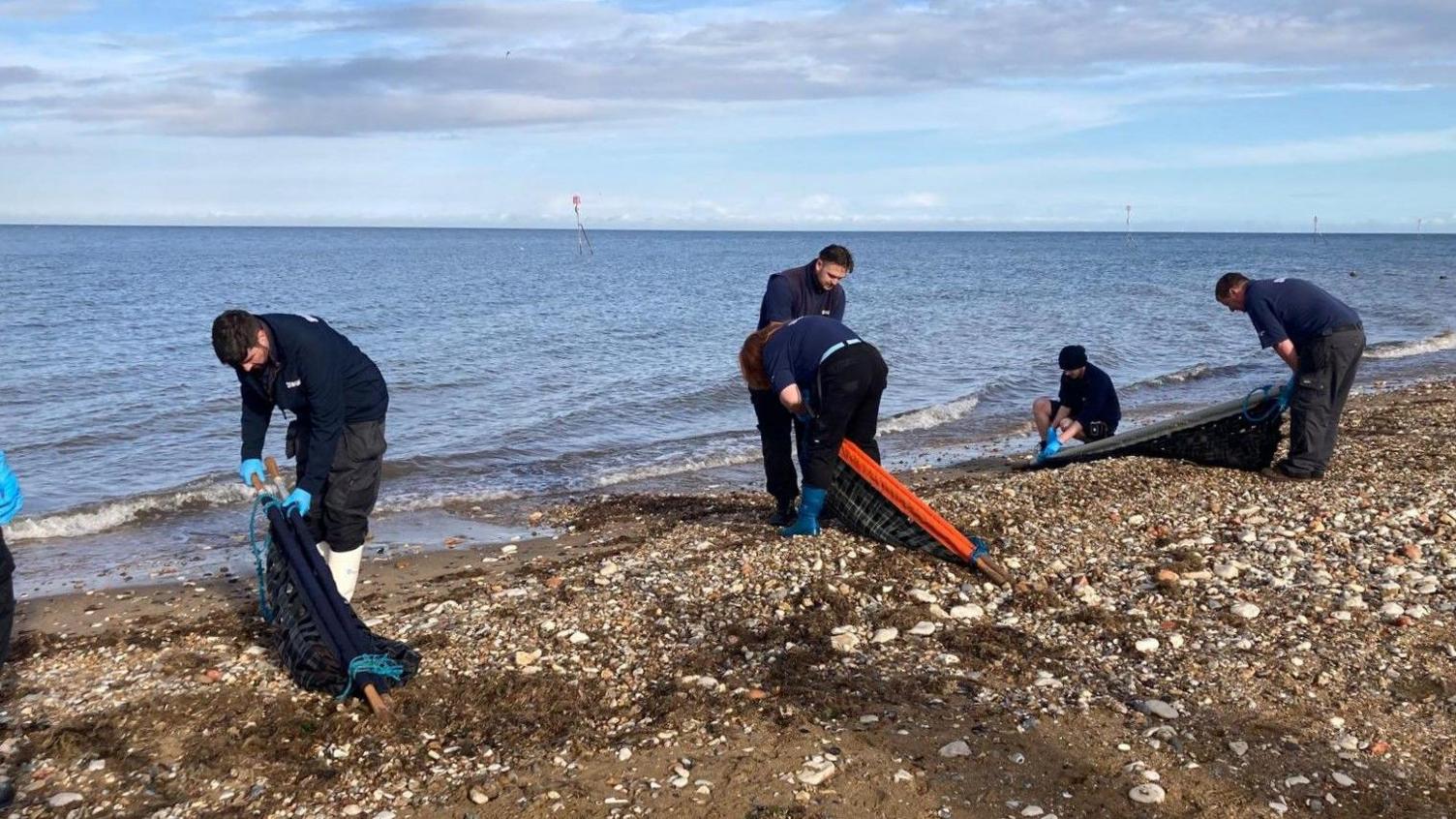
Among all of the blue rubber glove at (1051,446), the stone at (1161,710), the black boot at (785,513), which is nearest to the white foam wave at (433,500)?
the black boot at (785,513)

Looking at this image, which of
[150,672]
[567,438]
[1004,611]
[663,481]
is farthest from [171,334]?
[1004,611]

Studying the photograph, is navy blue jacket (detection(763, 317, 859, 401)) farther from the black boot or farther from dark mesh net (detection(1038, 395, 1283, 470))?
dark mesh net (detection(1038, 395, 1283, 470))

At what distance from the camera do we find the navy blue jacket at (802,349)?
754 centimetres

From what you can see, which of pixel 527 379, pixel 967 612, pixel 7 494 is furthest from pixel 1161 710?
pixel 527 379

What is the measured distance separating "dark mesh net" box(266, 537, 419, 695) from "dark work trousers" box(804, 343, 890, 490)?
9.63 feet

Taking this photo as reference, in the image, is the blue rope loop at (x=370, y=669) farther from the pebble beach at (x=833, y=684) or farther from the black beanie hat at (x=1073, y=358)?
the black beanie hat at (x=1073, y=358)

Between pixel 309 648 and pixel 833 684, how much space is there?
266cm

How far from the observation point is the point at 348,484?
21.2 feet

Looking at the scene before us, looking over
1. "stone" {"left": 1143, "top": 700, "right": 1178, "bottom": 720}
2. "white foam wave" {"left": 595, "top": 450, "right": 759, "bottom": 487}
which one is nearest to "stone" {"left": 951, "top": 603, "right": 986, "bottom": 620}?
"stone" {"left": 1143, "top": 700, "right": 1178, "bottom": 720}

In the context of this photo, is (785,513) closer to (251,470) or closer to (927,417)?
(251,470)

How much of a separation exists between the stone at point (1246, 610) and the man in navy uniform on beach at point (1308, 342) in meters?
3.27

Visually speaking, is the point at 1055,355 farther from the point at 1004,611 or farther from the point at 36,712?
the point at 36,712

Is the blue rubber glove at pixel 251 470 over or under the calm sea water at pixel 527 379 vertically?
over

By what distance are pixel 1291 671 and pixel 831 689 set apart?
2288 millimetres
